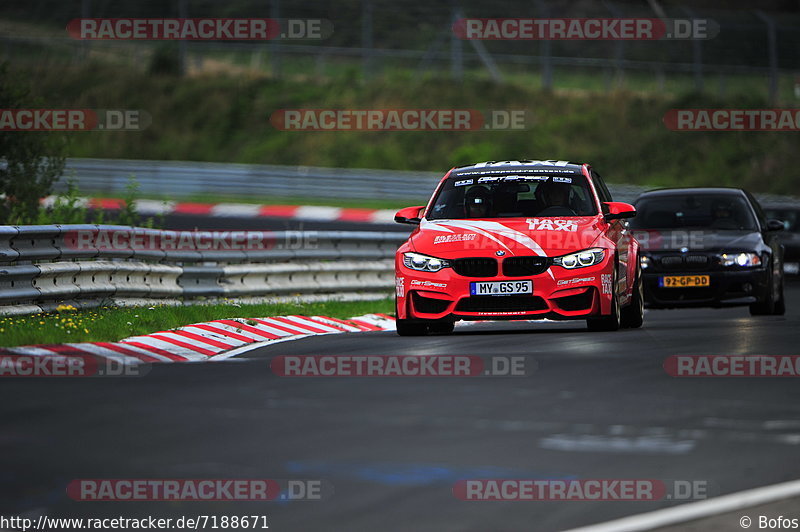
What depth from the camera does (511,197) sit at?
48.2ft

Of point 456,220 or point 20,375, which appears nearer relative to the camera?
point 20,375

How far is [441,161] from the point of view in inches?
1754

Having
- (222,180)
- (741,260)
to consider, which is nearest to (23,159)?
(741,260)

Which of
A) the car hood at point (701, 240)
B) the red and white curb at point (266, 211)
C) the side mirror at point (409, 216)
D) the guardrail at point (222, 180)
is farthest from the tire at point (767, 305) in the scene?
the guardrail at point (222, 180)

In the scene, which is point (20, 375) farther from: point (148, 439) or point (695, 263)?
point (695, 263)

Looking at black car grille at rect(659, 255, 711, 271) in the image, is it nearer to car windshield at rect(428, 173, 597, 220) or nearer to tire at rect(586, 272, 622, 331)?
car windshield at rect(428, 173, 597, 220)

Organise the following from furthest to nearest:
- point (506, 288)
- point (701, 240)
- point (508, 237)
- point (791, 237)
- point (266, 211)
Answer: point (266, 211) → point (791, 237) → point (701, 240) → point (508, 237) → point (506, 288)

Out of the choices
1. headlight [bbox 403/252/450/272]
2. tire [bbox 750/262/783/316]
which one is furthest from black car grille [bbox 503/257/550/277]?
tire [bbox 750/262/783/316]

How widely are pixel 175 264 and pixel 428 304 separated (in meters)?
3.74

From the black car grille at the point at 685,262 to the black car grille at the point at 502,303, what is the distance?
163 inches

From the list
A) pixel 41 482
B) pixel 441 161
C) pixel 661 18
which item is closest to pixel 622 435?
pixel 41 482

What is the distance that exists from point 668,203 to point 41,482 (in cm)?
1280

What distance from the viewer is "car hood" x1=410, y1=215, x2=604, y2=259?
1359cm

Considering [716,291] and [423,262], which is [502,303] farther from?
[716,291]
